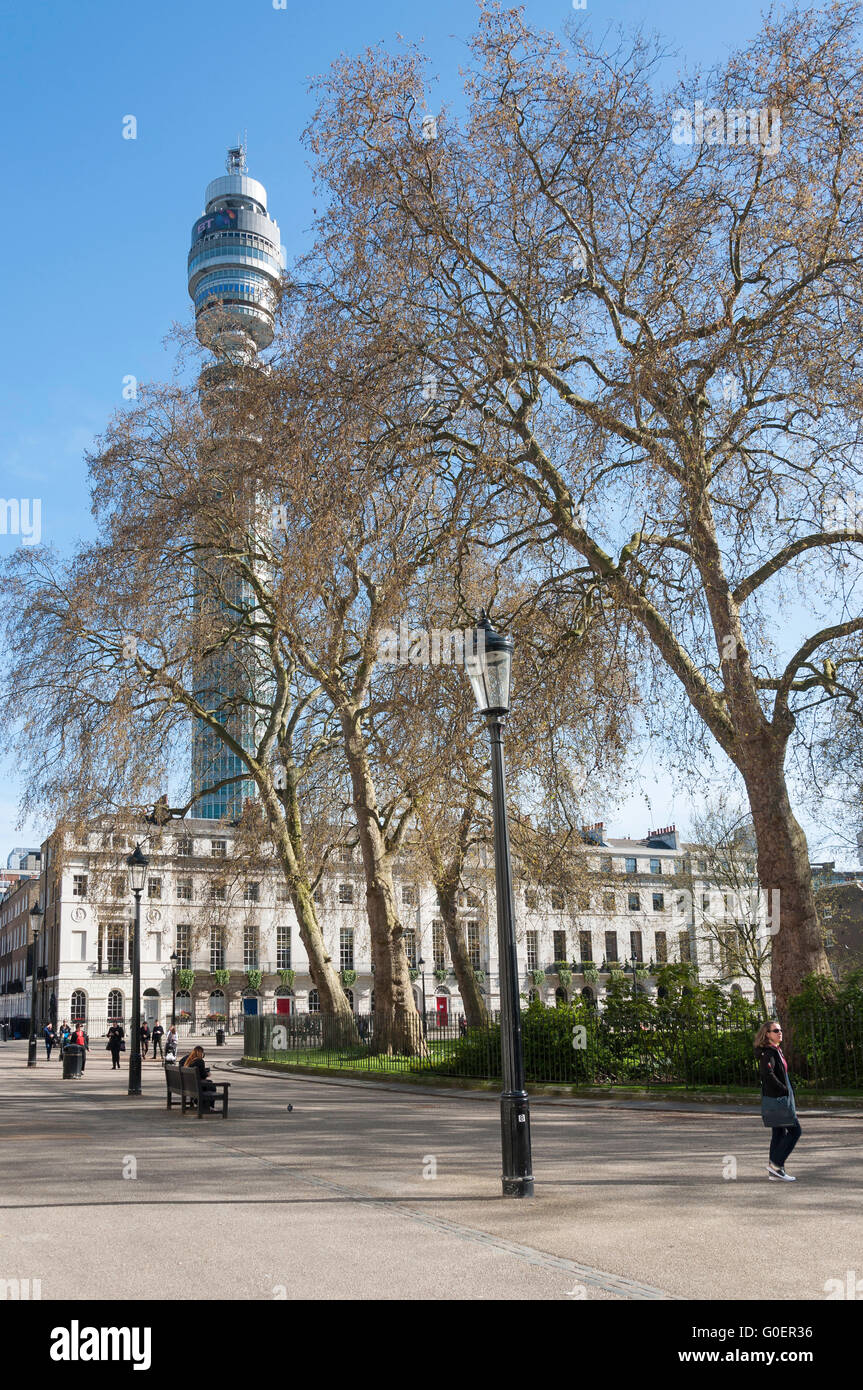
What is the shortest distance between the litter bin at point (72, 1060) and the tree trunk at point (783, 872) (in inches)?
792

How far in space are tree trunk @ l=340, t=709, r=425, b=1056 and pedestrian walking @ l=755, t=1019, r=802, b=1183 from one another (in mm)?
18790

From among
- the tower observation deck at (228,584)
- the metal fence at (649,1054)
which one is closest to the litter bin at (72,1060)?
the tower observation deck at (228,584)

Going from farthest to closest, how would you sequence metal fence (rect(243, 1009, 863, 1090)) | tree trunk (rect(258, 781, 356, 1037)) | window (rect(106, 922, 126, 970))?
window (rect(106, 922, 126, 970)), tree trunk (rect(258, 781, 356, 1037)), metal fence (rect(243, 1009, 863, 1090))

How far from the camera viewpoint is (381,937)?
28.6 metres

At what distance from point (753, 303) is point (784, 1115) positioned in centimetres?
1190

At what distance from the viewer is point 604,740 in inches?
666

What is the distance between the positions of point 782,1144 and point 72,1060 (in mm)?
24622

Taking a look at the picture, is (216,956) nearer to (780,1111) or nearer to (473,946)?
(473,946)

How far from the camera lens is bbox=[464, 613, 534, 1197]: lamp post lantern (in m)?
9.28

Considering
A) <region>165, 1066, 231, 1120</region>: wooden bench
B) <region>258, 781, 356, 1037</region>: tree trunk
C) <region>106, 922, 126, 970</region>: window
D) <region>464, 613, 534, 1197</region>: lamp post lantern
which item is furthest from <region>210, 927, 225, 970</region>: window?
<region>464, 613, 534, 1197</region>: lamp post lantern

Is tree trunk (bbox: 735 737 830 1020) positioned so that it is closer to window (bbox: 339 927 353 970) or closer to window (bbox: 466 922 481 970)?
window (bbox: 466 922 481 970)

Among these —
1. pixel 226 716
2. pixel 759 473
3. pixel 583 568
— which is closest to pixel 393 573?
pixel 583 568

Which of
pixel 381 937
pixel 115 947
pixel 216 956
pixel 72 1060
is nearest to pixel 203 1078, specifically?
pixel 381 937
